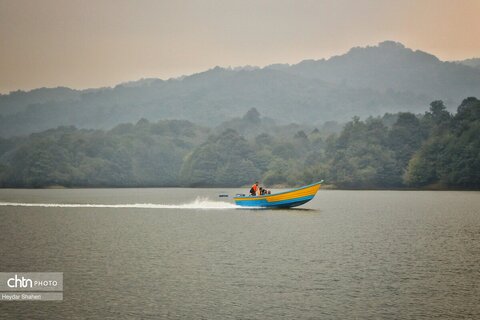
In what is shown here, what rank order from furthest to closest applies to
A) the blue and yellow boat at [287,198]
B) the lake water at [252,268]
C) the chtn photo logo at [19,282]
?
the blue and yellow boat at [287,198] < the chtn photo logo at [19,282] < the lake water at [252,268]

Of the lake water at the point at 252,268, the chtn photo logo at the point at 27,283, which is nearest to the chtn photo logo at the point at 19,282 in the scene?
the chtn photo logo at the point at 27,283

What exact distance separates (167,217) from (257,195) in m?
11.8

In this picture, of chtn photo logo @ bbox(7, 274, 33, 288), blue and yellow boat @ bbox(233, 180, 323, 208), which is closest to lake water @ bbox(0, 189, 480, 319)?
chtn photo logo @ bbox(7, 274, 33, 288)

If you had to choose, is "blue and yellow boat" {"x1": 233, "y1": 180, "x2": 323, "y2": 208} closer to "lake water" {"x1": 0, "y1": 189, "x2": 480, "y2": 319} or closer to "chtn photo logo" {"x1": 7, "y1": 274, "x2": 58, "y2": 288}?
"lake water" {"x1": 0, "y1": 189, "x2": 480, "y2": 319}

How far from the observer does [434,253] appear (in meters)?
45.5

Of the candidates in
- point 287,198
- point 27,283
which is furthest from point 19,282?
point 287,198

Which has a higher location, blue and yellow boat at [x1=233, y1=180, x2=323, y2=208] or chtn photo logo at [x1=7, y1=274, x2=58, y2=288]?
blue and yellow boat at [x1=233, y1=180, x2=323, y2=208]

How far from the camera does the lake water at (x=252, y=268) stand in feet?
94.3

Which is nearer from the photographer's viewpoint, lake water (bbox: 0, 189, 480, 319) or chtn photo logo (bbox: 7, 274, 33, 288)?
lake water (bbox: 0, 189, 480, 319)

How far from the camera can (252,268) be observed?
39.1m

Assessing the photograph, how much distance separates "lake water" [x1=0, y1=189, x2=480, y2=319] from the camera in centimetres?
2875

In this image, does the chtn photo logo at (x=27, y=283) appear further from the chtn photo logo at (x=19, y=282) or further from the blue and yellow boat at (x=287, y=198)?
the blue and yellow boat at (x=287, y=198)

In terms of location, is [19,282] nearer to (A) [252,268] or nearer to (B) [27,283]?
(B) [27,283]

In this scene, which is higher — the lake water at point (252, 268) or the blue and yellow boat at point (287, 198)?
the blue and yellow boat at point (287, 198)
